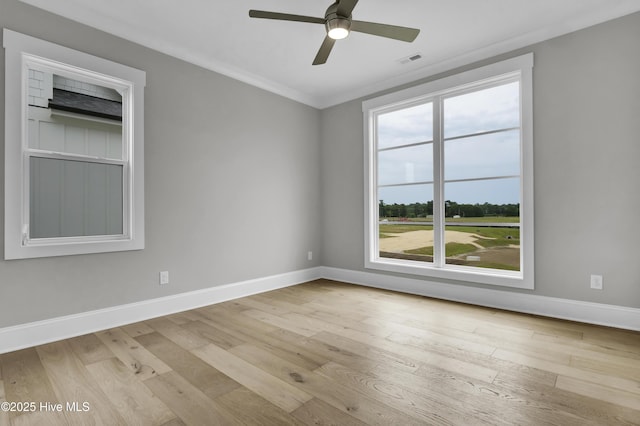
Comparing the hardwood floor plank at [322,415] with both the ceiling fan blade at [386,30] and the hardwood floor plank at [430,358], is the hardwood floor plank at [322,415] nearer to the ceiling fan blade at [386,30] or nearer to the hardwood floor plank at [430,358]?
the hardwood floor plank at [430,358]

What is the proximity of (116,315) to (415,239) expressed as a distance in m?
3.44

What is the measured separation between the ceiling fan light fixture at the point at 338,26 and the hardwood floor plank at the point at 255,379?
8.17 feet

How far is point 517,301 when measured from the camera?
10.7 feet

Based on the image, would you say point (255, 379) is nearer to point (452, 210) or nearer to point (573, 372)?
point (573, 372)

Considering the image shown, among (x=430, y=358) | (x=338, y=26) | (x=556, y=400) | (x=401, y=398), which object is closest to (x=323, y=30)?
(x=338, y=26)

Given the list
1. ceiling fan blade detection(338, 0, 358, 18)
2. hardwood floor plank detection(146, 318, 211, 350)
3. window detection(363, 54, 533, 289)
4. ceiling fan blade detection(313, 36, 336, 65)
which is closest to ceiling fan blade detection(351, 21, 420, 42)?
ceiling fan blade detection(338, 0, 358, 18)

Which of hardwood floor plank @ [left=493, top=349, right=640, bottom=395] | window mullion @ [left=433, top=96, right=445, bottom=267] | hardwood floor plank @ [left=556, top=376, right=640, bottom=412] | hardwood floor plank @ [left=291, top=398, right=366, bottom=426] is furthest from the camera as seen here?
window mullion @ [left=433, top=96, right=445, bottom=267]

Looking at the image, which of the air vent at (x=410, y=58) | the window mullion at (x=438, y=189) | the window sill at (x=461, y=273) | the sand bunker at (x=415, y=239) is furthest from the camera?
the window mullion at (x=438, y=189)

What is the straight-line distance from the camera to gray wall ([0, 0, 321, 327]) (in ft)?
8.53

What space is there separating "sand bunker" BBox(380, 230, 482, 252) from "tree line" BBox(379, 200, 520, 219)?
9.1 inches

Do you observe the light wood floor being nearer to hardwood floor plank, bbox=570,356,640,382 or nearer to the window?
hardwood floor plank, bbox=570,356,640,382

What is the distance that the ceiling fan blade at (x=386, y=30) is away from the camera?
2422 millimetres

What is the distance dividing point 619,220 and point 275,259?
12.0 feet

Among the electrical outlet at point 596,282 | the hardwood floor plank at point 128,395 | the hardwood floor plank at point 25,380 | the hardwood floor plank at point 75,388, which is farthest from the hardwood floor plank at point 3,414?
the electrical outlet at point 596,282
